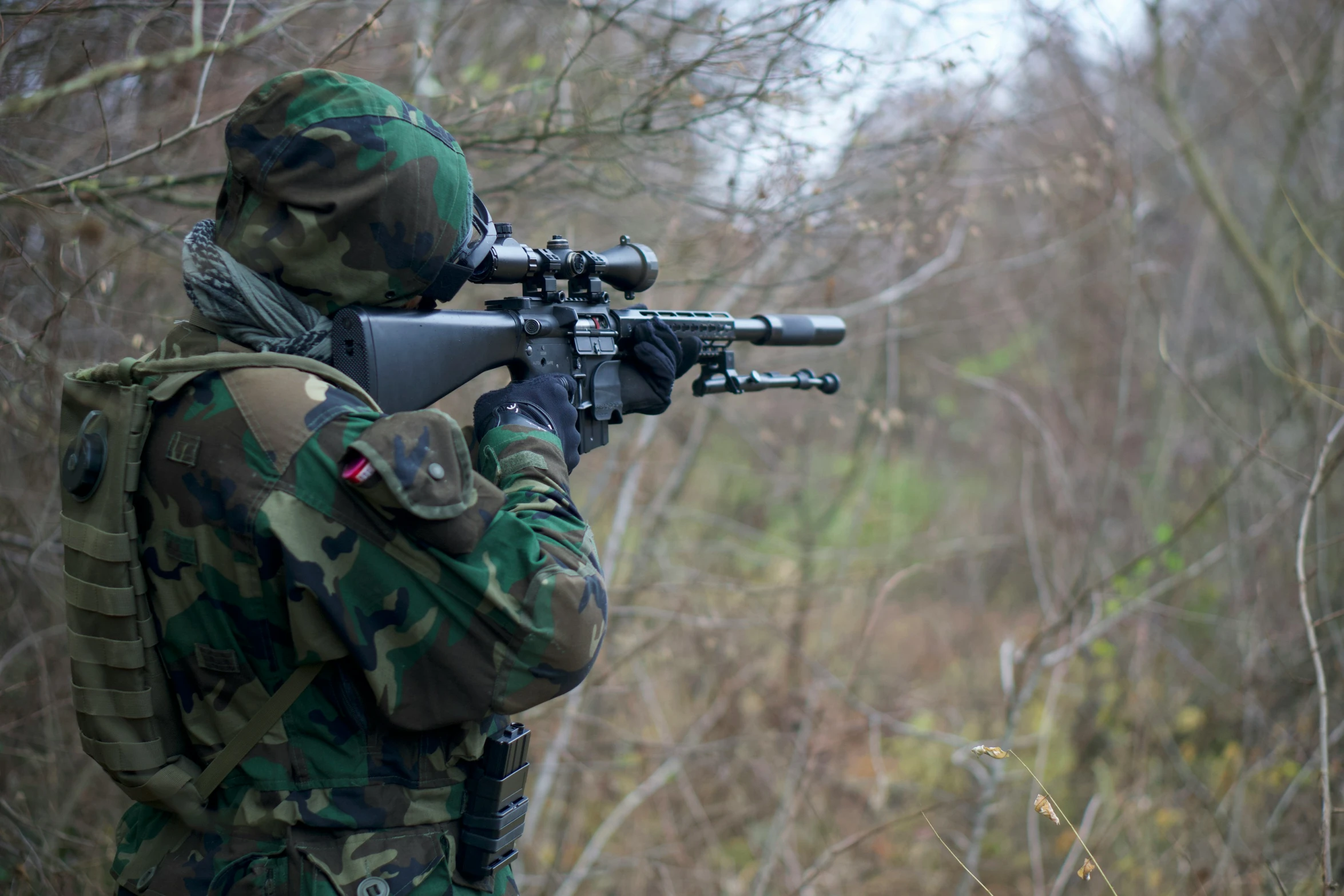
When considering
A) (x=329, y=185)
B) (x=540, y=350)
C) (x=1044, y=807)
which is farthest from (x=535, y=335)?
(x=1044, y=807)

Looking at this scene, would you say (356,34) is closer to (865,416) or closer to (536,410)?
(536,410)

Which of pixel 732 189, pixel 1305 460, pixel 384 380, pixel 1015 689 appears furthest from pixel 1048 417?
pixel 384 380

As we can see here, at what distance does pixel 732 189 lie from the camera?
3697mm

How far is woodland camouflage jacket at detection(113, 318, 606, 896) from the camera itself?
146 cm

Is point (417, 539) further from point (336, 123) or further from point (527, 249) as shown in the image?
point (527, 249)

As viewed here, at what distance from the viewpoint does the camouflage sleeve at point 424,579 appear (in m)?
1.44

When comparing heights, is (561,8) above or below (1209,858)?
above

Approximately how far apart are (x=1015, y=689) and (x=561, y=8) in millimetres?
3420

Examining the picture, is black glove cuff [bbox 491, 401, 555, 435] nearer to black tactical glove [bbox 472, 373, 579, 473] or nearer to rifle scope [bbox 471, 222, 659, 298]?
black tactical glove [bbox 472, 373, 579, 473]

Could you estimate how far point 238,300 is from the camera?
159 cm

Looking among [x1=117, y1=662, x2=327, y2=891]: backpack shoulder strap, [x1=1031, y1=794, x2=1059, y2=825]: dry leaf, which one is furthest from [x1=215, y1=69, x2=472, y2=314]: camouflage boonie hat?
[x1=1031, y1=794, x2=1059, y2=825]: dry leaf

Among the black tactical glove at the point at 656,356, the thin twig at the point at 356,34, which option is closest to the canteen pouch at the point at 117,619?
the thin twig at the point at 356,34

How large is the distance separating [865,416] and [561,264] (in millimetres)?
4092

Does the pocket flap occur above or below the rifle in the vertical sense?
below
